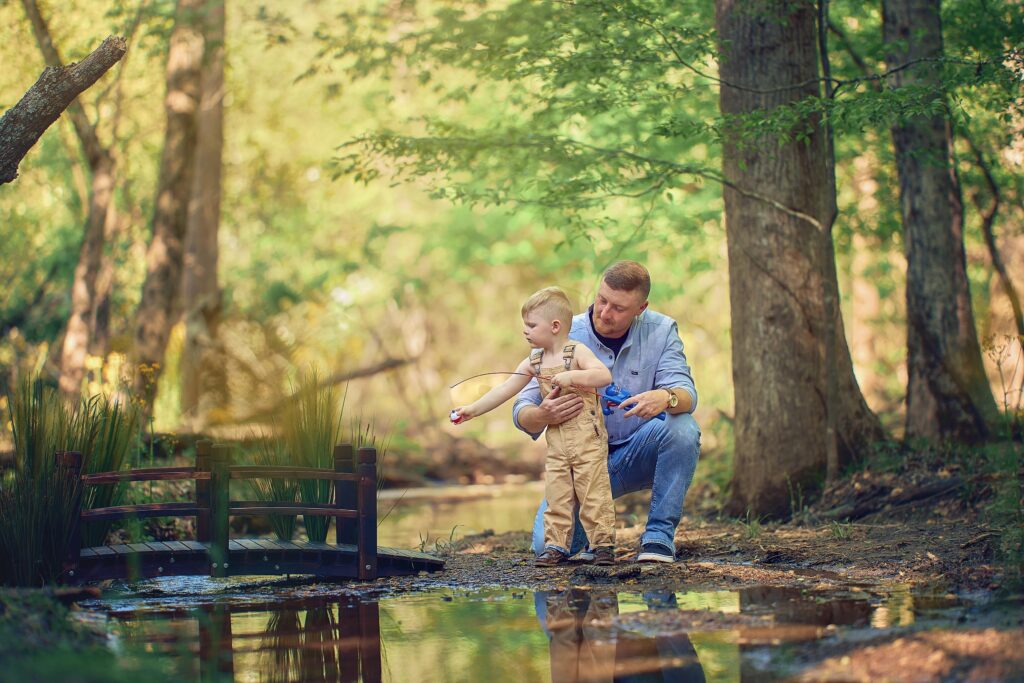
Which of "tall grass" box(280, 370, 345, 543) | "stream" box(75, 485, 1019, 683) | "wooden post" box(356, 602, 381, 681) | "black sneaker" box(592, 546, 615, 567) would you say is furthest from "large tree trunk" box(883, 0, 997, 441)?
"wooden post" box(356, 602, 381, 681)

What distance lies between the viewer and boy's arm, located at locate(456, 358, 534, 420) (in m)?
5.79

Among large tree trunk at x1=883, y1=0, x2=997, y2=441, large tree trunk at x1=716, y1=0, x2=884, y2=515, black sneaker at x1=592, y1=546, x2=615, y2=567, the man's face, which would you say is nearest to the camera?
black sneaker at x1=592, y1=546, x2=615, y2=567

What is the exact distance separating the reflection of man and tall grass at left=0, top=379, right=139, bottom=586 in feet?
7.88

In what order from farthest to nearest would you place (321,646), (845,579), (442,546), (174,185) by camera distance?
1. (174,185)
2. (442,546)
3. (845,579)
4. (321,646)

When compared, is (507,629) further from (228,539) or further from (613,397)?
(228,539)

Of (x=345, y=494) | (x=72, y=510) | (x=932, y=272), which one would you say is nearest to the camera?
(x=72, y=510)

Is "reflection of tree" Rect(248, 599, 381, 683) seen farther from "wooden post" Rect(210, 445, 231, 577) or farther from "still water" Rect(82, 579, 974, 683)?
"wooden post" Rect(210, 445, 231, 577)

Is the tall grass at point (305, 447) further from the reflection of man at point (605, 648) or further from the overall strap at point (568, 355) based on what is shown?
the reflection of man at point (605, 648)

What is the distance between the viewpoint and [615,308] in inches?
244

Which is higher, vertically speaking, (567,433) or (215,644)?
(567,433)

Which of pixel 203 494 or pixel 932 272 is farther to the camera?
pixel 932 272

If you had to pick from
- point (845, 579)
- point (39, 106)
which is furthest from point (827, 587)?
point (39, 106)

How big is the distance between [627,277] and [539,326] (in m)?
0.60

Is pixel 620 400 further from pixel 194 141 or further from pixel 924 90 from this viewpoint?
pixel 194 141
